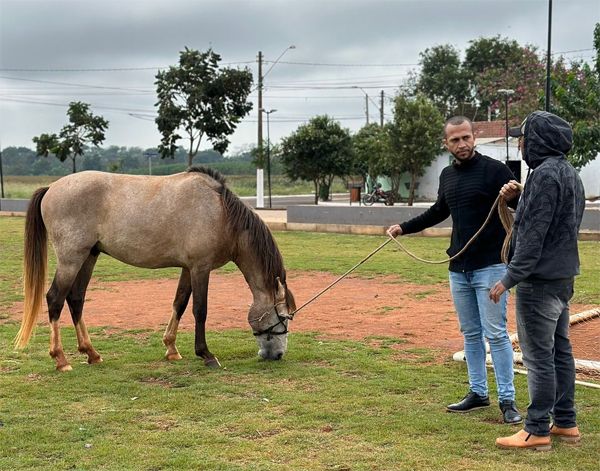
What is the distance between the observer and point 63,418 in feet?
16.4

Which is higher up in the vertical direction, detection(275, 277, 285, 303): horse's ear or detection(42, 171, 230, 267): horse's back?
detection(42, 171, 230, 267): horse's back

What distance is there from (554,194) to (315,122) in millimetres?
33492

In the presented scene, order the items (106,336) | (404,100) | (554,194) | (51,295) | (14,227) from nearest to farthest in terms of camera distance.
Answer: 1. (554,194)
2. (51,295)
3. (106,336)
4. (14,227)
5. (404,100)

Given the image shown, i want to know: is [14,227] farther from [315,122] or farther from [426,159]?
[426,159]

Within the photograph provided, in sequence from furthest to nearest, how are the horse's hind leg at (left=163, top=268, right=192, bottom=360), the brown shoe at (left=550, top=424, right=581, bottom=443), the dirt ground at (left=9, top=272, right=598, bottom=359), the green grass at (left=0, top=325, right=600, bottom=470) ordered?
1. the dirt ground at (left=9, top=272, right=598, bottom=359)
2. the horse's hind leg at (left=163, top=268, right=192, bottom=360)
3. the brown shoe at (left=550, top=424, right=581, bottom=443)
4. the green grass at (left=0, top=325, right=600, bottom=470)

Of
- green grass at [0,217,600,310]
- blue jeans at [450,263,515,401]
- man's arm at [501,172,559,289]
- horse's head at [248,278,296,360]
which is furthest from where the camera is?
green grass at [0,217,600,310]

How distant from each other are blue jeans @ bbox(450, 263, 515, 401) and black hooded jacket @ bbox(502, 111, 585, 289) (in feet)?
1.76

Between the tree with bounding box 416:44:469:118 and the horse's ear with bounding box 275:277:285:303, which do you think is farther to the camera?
the tree with bounding box 416:44:469:118

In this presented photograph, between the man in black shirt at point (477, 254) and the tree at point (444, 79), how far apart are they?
191ft

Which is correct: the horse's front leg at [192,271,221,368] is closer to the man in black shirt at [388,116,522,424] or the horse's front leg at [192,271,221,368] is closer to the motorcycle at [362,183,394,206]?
the man in black shirt at [388,116,522,424]

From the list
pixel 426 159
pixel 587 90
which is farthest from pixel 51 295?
pixel 426 159

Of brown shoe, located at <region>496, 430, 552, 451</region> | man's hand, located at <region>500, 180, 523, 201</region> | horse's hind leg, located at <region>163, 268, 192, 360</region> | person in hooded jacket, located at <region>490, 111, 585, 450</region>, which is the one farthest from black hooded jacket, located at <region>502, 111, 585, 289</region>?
horse's hind leg, located at <region>163, 268, 192, 360</region>

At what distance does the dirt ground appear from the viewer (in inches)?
312

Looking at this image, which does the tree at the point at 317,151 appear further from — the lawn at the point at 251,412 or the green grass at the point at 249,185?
the lawn at the point at 251,412
